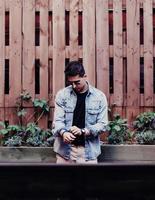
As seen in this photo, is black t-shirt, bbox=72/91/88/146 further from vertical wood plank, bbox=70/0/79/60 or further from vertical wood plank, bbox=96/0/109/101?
vertical wood plank, bbox=70/0/79/60

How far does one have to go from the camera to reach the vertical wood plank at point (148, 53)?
6.37 meters

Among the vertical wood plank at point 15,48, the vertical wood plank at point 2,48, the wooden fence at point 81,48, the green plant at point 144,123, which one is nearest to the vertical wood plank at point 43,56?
the wooden fence at point 81,48

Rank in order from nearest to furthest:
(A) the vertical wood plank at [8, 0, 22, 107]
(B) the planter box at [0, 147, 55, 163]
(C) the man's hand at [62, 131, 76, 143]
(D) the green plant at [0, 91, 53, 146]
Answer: (C) the man's hand at [62, 131, 76, 143] < (B) the planter box at [0, 147, 55, 163] < (D) the green plant at [0, 91, 53, 146] < (A) the vertical wood plank at [8, 0, 22, 107]

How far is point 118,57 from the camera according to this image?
6371 millimetres

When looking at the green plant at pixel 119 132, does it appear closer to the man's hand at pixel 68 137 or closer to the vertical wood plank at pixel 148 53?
the vertical wood plank at pixel 148 53

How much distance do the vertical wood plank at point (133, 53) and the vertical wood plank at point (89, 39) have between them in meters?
0.44

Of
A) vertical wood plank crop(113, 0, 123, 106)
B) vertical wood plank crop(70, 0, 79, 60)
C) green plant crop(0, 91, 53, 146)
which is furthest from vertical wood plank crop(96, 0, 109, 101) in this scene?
green plant crop(0, 91, 53, 146)

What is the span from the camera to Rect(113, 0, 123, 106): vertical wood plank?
251 inches

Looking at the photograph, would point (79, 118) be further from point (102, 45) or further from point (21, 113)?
point (102, 45)

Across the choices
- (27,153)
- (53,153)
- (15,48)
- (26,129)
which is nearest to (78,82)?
(53,153)

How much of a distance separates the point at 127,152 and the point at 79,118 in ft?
2.88

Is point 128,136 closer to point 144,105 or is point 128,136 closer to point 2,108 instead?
point 144,105

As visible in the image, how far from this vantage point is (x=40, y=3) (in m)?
6.45
